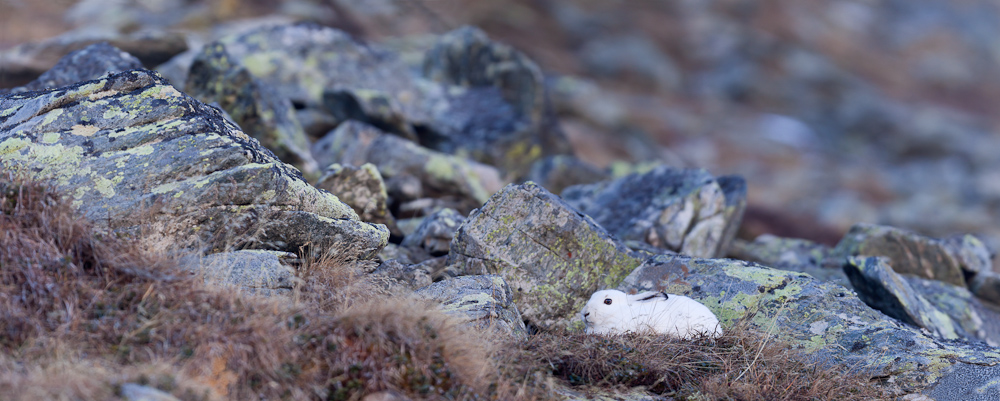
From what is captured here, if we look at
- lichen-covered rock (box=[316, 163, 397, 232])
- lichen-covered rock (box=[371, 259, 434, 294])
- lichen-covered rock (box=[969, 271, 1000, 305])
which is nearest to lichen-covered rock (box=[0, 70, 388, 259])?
lichen-covered rock (box=[371, 259, 434, 294])

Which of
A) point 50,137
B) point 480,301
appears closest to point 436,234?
point 480,301

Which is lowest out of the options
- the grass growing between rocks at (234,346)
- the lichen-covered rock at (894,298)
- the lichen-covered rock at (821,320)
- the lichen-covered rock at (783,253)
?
the grass growing between rocks at (234,346)

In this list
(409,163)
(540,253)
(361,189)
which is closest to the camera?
(540,253)

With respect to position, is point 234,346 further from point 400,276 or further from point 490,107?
point 490,107

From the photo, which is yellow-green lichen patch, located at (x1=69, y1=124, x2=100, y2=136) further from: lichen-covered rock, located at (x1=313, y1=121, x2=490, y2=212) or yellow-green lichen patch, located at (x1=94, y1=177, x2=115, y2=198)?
lichen-covered rock, located at (x1=313, y1=121, x2=490, y2=212)

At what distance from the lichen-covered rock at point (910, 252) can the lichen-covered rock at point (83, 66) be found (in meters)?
12.0

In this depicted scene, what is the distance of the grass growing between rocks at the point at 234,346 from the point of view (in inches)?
193

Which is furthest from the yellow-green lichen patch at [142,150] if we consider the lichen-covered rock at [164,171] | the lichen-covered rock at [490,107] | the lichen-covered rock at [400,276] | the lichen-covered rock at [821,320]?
the lichen-covered rock at [490,107]

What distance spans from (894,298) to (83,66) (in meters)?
12.1

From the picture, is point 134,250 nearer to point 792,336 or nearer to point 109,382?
point 109,382

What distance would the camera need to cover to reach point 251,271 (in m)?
6.49

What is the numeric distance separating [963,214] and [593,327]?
33.1m

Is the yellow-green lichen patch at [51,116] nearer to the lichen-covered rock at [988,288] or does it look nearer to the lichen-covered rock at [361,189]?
the lichen-covered rock at [361,189]

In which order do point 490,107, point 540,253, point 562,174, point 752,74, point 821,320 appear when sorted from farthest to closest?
1. point 752,74
2. point 490,107
3. point 562,174
4. point 540,253
5. point 821,320
